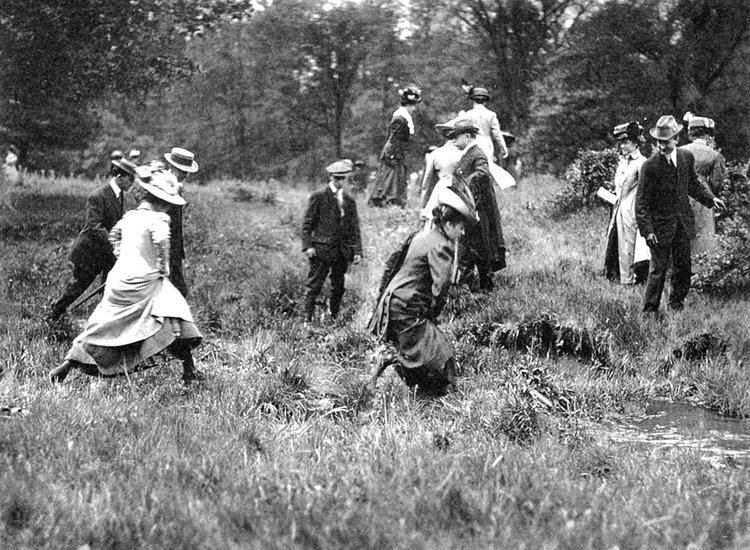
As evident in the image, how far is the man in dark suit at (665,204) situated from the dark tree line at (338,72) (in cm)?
954

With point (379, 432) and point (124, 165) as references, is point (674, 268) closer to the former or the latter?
point (379, 432)

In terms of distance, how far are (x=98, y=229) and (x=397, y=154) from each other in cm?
842

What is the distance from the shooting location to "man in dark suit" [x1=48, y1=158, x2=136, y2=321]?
398 inches

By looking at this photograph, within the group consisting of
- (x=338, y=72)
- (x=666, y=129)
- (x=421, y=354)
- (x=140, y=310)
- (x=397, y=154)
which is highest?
(x=338, y=72)

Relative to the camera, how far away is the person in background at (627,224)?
453 inches

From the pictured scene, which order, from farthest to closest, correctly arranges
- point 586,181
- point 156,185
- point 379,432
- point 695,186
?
point 586,181
point 695,186
point 156,185
point 379,432

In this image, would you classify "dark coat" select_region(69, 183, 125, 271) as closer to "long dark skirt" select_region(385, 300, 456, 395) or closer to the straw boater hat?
the straw boater hat

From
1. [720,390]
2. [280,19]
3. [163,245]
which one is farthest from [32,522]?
[280,19]

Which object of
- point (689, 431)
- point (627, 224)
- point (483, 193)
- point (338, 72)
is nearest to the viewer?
point (689, 431)

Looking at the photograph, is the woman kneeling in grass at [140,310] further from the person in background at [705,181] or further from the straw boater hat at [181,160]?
the person in background at [705,181]

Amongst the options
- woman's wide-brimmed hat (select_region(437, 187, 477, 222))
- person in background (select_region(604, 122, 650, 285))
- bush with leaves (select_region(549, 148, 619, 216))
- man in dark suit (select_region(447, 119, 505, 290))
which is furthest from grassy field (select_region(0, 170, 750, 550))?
bush with leaves (select_region(549, 148, 619, 216))

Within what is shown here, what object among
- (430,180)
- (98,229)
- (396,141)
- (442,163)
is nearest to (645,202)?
(442,163)

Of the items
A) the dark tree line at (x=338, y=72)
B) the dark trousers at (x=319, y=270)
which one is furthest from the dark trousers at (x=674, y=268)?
the dark tree line at (x=338, y=72)

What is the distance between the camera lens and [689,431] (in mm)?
7082
